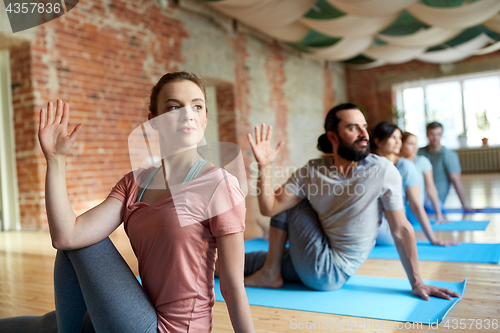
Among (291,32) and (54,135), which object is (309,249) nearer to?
(54,135)

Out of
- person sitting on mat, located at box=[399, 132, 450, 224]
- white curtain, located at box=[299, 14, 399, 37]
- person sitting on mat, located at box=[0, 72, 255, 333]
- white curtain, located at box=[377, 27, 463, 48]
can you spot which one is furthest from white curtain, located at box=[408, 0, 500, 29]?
person sitting on mat, located at box=[0, 72, 255, 333]

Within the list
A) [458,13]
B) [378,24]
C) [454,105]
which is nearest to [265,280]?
[458,13]

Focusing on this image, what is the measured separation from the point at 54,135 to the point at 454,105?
11086 millimetres

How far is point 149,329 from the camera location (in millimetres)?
1056

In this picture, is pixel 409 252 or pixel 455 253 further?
pixel 455 253

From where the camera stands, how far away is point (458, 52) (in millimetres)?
8938

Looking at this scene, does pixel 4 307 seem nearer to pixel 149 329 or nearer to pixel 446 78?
pixel 149 329

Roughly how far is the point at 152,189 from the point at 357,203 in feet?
3.84

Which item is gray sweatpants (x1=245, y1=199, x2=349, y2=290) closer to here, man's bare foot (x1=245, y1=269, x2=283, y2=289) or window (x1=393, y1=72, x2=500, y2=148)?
man's bare foot (x1=245, y1=269, x2=283, y2=289)

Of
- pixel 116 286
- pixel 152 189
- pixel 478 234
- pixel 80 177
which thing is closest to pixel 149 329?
pixel 116 286

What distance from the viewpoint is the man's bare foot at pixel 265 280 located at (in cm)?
224

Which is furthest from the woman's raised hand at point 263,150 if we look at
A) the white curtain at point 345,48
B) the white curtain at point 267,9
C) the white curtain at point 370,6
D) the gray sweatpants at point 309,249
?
the white curtain at point 345,48

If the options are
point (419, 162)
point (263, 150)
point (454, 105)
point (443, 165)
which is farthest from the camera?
point (454, 105)

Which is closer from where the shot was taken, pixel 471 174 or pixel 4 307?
pixel 4 307
